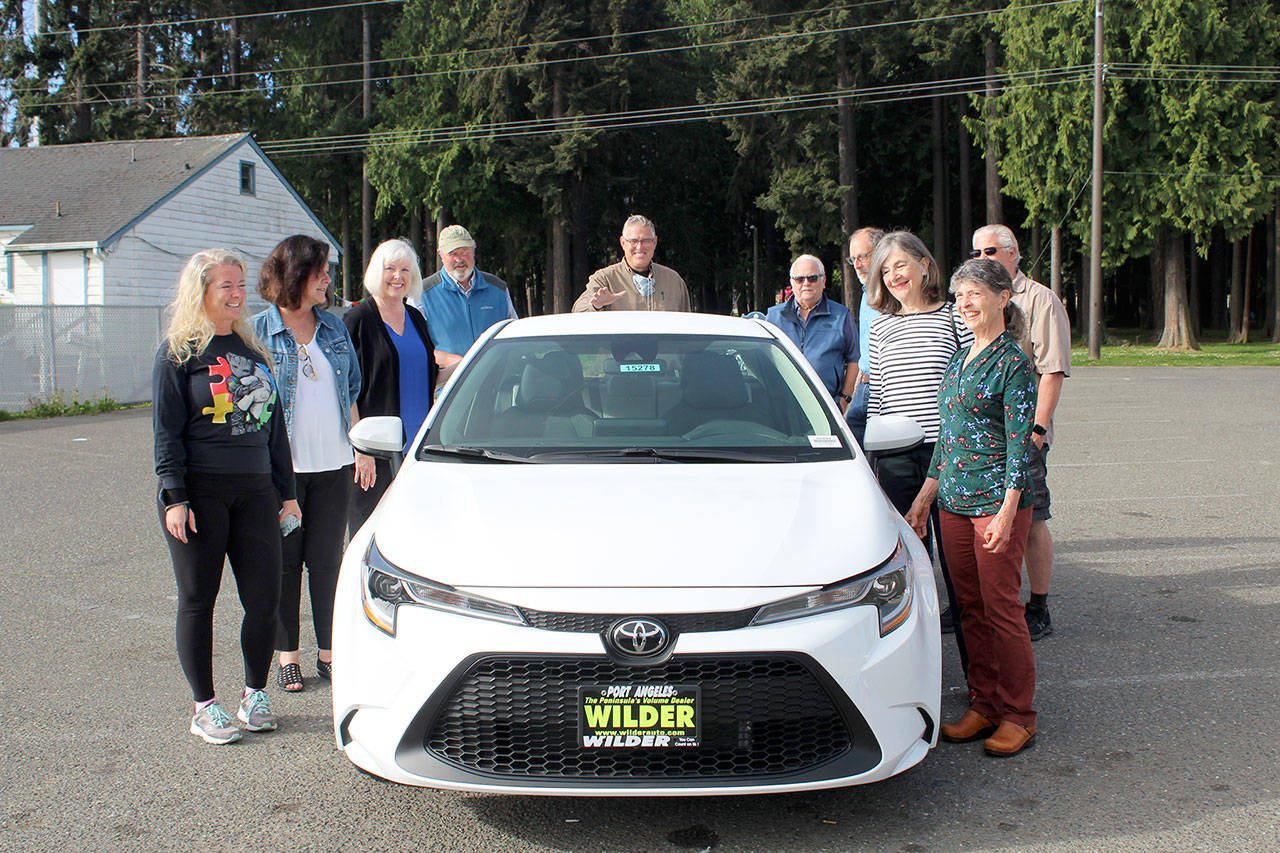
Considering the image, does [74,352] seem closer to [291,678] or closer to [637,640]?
[291,678]

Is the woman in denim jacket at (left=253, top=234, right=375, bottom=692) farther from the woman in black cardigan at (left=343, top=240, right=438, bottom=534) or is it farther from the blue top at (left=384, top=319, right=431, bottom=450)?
the blue top at (left=384, top=319, right=431, bottom=450)

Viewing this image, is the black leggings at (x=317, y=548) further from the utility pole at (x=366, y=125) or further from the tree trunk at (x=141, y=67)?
the tree trunk at (x=141, y=67)

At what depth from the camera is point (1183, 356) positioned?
31359 mm

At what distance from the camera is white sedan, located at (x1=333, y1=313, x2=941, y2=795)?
122 inches

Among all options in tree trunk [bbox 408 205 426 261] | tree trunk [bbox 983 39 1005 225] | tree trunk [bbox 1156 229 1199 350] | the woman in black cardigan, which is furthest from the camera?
tree trunk [bbox 408 205 426 261]

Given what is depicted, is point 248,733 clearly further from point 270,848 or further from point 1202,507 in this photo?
point 1202,507

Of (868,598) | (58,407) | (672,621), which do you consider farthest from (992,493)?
(58,407)

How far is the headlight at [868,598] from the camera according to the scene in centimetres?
315

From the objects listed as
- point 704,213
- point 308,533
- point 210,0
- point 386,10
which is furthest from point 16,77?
point 308,533

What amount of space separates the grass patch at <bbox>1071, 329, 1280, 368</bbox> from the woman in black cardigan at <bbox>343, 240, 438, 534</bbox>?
84.0 ft

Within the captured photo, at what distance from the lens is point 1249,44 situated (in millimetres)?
34438

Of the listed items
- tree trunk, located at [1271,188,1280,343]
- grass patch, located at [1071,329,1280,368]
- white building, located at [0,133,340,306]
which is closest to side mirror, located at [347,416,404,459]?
white building, located at [0,133,340,306]

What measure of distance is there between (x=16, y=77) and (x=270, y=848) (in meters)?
55.1

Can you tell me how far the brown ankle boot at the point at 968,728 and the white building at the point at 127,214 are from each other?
23.2 m
